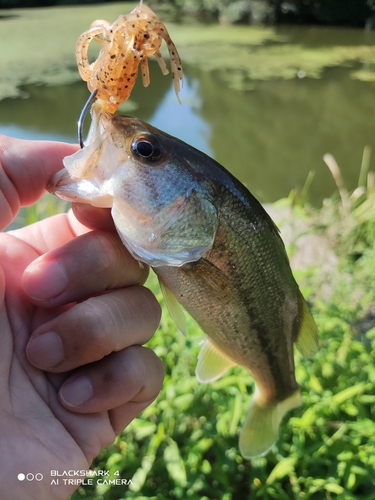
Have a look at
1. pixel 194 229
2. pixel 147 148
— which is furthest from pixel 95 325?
pixel 147 148

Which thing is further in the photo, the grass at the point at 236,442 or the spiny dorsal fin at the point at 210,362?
the grass at the point at 236,442

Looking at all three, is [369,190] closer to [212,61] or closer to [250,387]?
[250,387]

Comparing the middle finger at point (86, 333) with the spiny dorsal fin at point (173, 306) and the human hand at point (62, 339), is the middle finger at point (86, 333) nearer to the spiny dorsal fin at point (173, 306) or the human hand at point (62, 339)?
the human hand at point (62, 339)

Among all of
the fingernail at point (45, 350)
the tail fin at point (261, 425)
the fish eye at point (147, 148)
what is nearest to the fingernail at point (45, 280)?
the fingernail at point (45, 350)

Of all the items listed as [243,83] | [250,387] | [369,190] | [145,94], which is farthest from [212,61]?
[250,387]

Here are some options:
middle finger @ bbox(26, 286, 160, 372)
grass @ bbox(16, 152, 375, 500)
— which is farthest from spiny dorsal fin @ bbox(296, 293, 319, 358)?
grass @ bbox(16, 152, 375, 500)
